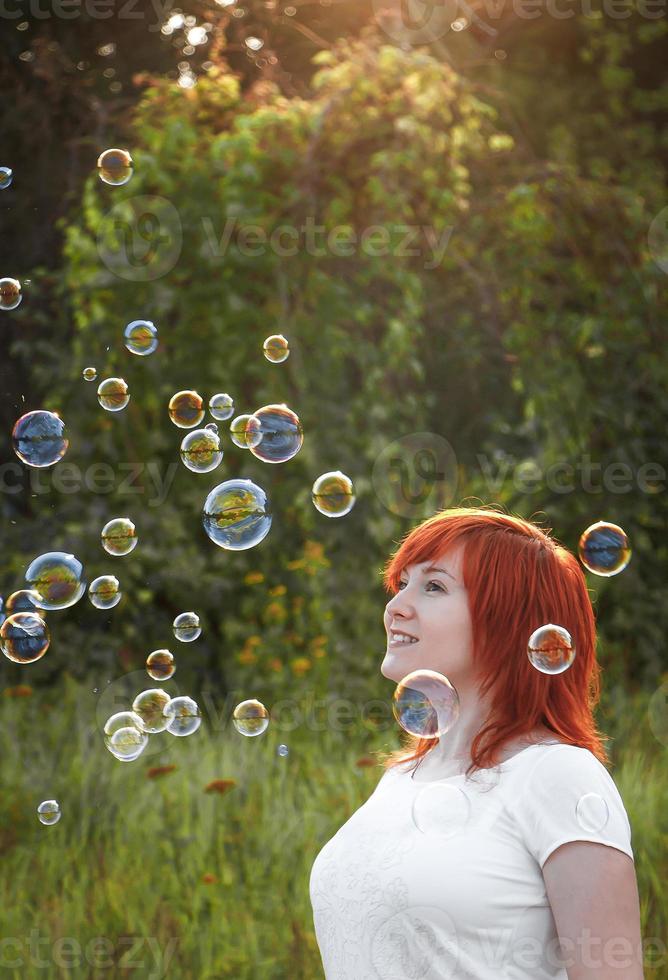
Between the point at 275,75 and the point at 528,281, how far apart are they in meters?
1.98

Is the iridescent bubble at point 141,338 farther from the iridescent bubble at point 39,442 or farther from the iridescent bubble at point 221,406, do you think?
the iridescent bubble at point 39,442

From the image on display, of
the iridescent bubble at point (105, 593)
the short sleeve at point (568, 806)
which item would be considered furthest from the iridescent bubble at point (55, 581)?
the short sleeve at point (568, 806)

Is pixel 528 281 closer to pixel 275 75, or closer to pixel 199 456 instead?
pixel 275 75

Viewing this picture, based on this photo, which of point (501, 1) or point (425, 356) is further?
point (501, 1)

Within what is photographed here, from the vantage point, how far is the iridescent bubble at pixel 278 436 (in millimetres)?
2900

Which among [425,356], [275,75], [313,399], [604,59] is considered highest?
[604,59]

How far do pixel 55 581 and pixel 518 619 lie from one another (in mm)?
1386

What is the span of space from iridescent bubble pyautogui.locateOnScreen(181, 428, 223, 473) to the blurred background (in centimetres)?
131

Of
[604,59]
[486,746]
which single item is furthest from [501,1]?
[486,746]

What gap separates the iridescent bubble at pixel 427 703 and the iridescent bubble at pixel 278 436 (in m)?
1.10

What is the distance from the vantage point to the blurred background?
414 centimetres

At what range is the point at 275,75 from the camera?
259 inches

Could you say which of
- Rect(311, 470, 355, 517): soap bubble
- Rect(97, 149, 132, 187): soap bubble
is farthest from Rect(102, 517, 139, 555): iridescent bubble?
Rect(97, 149, 132, 187): soap bubble

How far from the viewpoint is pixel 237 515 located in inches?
109
